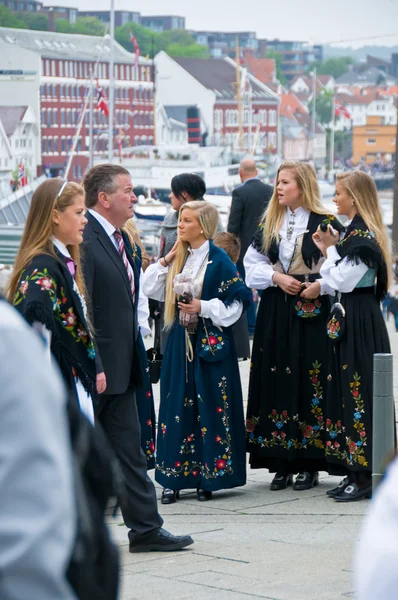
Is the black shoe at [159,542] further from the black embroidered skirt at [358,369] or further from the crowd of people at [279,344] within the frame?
the black embroidered skirt at [358,369]

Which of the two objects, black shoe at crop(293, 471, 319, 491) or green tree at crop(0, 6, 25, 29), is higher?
green tree at crop(0, 6, 25, 29)

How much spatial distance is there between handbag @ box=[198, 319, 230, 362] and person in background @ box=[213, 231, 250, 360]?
68 cm

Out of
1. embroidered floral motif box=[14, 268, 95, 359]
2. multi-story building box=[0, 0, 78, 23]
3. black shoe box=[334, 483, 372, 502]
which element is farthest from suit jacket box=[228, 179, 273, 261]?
multi-story building box=[0, 0, 78, 23]

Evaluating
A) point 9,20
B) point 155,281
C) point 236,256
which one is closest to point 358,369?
point 155,281

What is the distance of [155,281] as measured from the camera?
7340 mm

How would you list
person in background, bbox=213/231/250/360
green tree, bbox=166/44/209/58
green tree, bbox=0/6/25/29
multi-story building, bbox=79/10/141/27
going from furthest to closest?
1. green tree, bbox=166/44/209/58
2. multi-story building, bbox=79/10/141/27
3. green tree, bbox=0/6/25/29
4. person in background, bbox=213/231/250/360

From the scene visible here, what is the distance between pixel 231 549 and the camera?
5.86 m

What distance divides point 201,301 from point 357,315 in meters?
0.83

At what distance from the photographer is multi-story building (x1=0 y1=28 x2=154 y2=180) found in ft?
285

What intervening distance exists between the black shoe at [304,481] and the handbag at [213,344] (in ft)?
2.77

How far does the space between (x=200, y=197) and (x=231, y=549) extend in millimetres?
3009

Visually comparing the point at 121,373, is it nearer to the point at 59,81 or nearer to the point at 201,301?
the point at 201,301

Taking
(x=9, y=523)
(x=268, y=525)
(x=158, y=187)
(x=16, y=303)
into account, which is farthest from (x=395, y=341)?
(x=158, y=187)

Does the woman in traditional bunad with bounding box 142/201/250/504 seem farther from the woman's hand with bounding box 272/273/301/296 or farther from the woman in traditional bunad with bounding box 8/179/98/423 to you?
the woman in traditional bunad with bounding box 8/179/98/423
